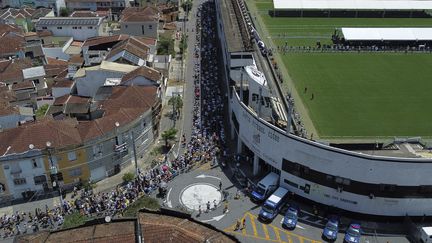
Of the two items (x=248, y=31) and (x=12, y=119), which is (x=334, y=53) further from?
(x=12, y=119)

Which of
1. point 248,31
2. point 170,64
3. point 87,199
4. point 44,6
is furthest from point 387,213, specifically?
point 44,6

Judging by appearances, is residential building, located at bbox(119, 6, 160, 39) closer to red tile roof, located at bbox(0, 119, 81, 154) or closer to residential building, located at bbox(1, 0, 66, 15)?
residential building, located at bbox(1, 0, 66, 15)

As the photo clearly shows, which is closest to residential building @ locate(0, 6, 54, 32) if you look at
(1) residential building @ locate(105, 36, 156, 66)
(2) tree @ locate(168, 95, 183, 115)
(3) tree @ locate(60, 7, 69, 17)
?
(3) tree @ locate(60, 7, 69, 17)

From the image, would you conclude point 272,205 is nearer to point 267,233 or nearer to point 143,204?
point 267,233

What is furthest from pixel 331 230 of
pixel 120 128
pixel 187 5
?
A: pixel 187 5

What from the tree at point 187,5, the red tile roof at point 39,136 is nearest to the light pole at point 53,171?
the red tile roof at point 39,136
